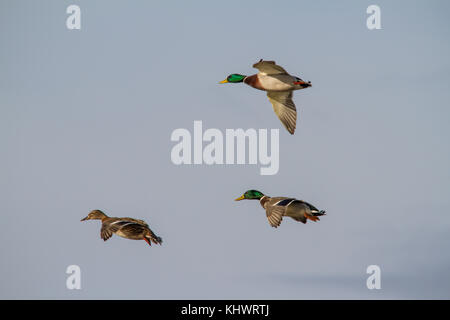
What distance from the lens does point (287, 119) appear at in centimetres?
2795

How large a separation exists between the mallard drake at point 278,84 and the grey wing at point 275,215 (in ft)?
9.19

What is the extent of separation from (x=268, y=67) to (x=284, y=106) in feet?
5.04

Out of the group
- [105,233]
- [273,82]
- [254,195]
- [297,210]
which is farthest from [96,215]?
[297,210]

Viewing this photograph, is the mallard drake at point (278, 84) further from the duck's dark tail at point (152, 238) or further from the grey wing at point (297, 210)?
the duck's dark tail at point (152, 238)

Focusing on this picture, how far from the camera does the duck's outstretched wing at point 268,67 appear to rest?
88.0 ft

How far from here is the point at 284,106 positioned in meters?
28.2

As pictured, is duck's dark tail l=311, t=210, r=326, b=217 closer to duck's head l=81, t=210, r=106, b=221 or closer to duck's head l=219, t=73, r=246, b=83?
duck's head l=219, t=73, r=246, b=83

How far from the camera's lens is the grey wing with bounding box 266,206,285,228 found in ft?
79.8

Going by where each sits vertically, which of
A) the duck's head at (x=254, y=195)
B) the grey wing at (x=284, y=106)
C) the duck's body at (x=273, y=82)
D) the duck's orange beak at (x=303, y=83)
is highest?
the duck's body at (x=273, y=82)

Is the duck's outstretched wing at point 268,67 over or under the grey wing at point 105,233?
over

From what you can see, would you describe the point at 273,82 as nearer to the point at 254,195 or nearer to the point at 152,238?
the point at 254,195

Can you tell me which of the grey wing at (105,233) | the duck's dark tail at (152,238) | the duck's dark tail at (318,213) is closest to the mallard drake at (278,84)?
the duck's dark tail at (318,213)

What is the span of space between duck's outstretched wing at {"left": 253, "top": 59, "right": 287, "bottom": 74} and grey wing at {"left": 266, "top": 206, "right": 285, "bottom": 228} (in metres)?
3.84

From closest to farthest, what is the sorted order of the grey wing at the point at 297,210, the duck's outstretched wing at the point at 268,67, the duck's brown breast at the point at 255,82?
the grey wing at the point at 297,210, the duck's outstretched wing at the point at 268,67, the duck's brown breast at the point at 255,82
